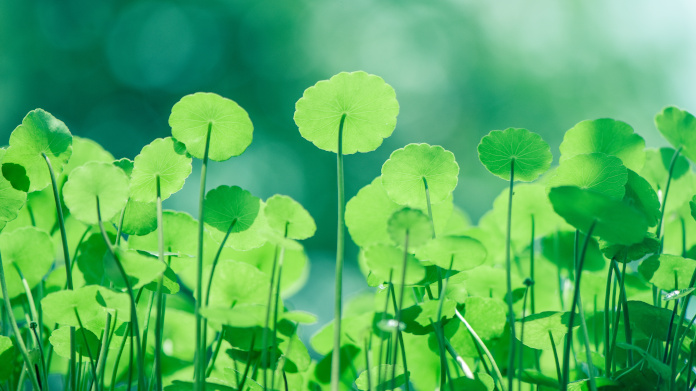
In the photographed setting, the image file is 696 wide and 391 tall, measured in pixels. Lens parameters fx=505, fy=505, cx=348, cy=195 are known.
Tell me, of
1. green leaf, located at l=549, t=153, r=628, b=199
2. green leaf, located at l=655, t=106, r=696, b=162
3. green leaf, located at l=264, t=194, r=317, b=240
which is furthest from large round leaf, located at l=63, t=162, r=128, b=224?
green leaf, located at l=655, t=106, r=696, b=162

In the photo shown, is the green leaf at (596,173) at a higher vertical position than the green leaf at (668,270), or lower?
higher

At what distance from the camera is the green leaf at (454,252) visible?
1.14 ft

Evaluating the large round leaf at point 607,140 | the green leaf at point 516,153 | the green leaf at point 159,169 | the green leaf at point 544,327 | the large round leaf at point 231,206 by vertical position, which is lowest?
the green leaf at point 544,327

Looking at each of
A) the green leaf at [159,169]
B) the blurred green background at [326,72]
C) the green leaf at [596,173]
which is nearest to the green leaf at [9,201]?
the green leaf at [159,169]

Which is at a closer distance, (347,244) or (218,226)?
(218,226)

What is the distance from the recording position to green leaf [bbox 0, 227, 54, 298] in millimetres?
462

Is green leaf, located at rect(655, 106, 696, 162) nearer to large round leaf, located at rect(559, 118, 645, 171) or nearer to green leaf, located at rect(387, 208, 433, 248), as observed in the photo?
large round leaf, located at rect(559, 118, 645, 171)

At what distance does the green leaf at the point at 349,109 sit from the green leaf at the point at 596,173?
14 cm

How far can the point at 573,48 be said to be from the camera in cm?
371

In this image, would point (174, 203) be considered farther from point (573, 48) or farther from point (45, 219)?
point (573, 48)

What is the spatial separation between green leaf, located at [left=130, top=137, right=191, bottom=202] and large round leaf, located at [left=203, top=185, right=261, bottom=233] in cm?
3

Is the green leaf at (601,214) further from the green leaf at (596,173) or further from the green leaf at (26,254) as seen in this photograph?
the green leaf at (26,254)

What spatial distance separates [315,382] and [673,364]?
33 cm


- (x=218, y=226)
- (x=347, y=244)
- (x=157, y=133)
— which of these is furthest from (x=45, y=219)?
(x=157, y=133)
